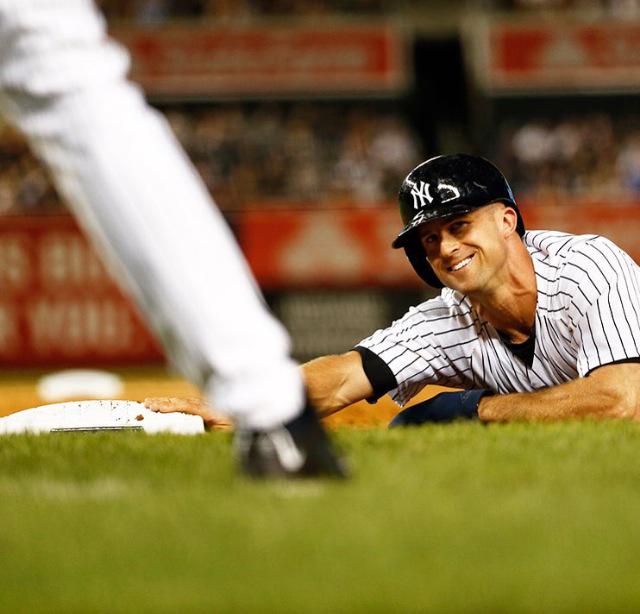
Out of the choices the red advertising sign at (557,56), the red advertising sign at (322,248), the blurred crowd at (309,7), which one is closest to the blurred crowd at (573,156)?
the red advertising sign at (557,56)

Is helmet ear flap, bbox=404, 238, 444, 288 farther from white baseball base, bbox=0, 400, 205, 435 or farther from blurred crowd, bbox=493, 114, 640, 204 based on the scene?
blurred crowd, bbox=493, 114, 640, 204

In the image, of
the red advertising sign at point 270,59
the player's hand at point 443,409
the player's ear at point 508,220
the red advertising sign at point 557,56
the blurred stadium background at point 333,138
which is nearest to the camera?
the player's ear at point 508,220

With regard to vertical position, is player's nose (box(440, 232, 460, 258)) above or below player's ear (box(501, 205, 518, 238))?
below

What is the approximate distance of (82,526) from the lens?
74.5 inches

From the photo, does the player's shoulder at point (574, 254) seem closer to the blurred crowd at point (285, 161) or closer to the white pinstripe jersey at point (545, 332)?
the white pinstripe jersey at point (545, 332)

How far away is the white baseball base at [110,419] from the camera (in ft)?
13.3

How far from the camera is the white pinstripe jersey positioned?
3.89 metres

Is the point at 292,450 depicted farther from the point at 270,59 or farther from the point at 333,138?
the point at 270,59

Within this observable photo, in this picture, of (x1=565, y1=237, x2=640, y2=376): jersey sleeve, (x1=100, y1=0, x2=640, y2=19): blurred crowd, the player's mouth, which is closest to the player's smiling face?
the player's mouth

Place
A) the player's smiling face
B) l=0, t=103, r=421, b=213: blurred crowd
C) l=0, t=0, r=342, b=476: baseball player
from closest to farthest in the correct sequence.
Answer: l=0, t=0, r=342, b=476: baseball player → the player's smiling face → l=0, t=103, r=421, b=213: blurred crowd

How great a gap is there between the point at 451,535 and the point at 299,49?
16.5 meters

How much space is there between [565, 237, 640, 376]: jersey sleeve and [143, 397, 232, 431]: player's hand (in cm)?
131

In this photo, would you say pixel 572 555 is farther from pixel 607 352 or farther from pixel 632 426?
pixel 607 352

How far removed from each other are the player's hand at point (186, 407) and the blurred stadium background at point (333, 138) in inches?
276
